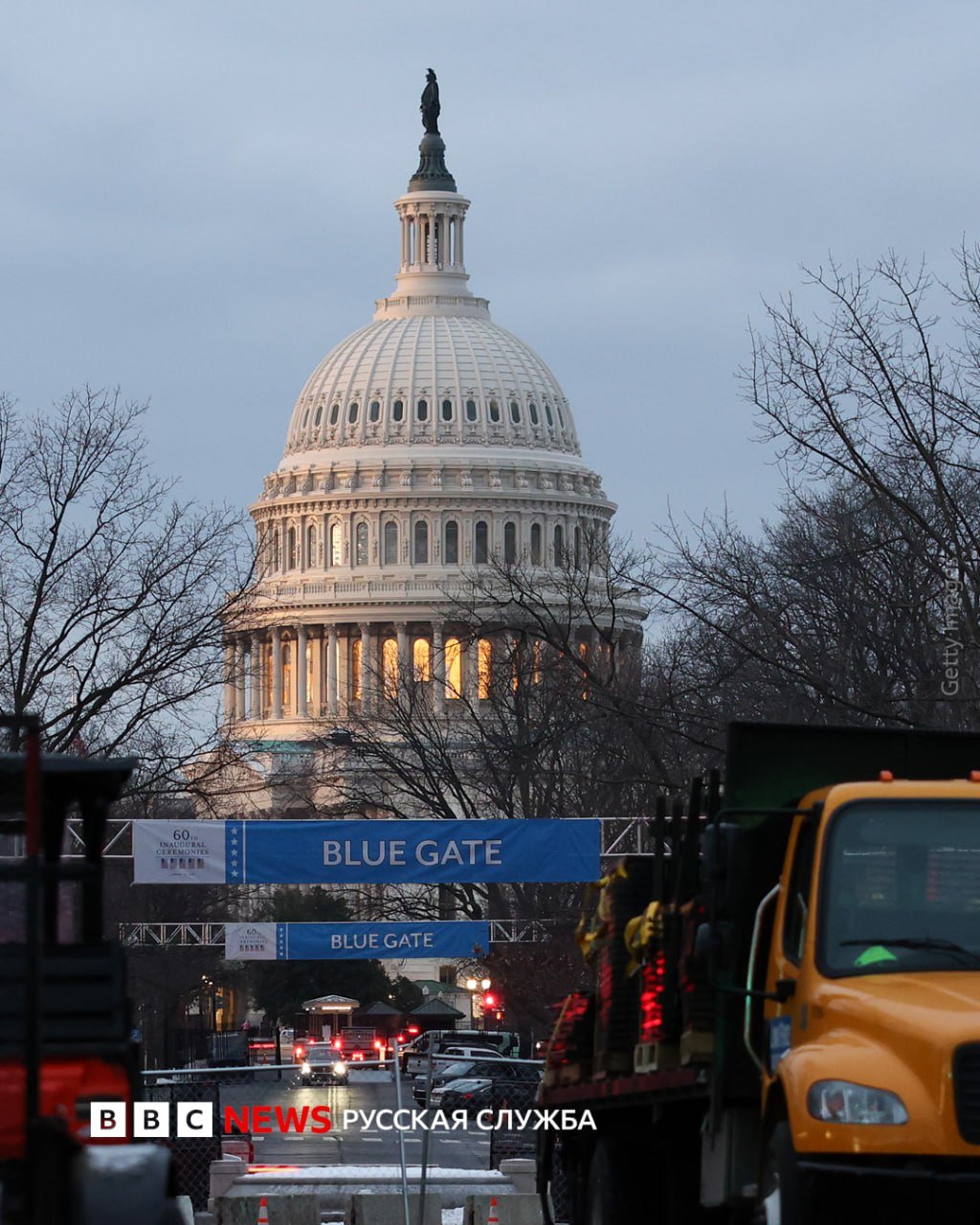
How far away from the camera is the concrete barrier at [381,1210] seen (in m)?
17.1

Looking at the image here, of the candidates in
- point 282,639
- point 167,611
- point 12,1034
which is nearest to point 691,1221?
point 12,1034

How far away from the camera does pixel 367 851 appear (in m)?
33.4

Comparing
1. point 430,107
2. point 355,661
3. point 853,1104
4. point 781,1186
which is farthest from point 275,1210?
point 430,107

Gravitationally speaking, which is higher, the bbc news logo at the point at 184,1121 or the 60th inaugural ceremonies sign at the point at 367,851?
the 60th inaugural ceremonies sign at the point at 367,851

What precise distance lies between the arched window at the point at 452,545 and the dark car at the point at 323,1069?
9377cm

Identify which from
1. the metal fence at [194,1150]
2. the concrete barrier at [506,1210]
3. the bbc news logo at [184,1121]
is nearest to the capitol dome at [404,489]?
the bbc news logo at [184,1121]

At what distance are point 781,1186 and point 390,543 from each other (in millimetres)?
138552

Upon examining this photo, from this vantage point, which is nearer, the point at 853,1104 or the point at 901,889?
the point at 853,1104

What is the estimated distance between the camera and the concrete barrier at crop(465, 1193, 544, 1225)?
17.1 m

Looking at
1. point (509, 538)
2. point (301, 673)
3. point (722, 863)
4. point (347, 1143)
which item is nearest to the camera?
point (722, 863)

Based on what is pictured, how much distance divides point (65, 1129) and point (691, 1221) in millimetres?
5939

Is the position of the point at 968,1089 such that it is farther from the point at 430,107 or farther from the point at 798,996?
the point at 430,107

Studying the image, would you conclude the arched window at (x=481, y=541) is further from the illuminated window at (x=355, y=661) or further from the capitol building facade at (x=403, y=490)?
the illuminated window at (x=355, y=661)

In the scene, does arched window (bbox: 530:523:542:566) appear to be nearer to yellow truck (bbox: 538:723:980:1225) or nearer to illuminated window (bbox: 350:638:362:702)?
illuminated window (bbox: 350:638:362:702)
